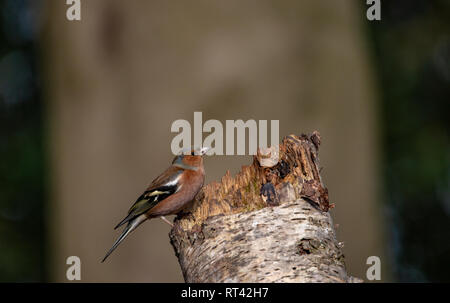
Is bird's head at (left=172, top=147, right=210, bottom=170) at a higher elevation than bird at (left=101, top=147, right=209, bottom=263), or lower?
higher

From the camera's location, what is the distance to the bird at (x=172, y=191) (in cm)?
586

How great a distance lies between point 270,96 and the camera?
7.18 m

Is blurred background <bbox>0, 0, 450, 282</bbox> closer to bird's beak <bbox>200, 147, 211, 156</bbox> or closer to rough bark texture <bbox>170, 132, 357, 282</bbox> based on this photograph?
bird's beak <bbox>200, 147, 211, 156</bbox>

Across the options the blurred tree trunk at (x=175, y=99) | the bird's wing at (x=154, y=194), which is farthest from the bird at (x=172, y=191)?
the blurred tree trunk at (x=175, y=99)

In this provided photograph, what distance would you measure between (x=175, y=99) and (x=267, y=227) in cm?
310

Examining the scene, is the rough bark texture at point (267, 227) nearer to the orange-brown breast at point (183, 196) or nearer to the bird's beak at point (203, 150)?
the orange-brown breast at point (183, 196)

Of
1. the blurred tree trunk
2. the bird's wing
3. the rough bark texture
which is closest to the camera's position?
the rough bark texture

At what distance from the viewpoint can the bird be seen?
586 cm

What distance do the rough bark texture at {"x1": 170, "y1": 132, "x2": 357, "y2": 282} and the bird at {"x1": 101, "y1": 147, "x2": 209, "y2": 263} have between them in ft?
1.75

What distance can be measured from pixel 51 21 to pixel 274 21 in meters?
3.03

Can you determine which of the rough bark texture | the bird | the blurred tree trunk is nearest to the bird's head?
the bird

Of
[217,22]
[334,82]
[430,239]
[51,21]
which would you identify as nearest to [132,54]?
[217,22]

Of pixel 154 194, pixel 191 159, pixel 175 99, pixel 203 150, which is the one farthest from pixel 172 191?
pixel 175 99

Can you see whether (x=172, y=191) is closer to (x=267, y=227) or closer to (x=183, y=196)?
(x=183, y=196)
